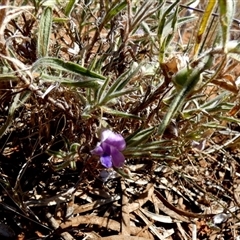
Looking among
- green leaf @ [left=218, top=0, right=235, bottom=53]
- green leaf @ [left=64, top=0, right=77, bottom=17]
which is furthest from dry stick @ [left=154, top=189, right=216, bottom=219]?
green leaf @ [left=218, top=0, right=235, bottom=53]

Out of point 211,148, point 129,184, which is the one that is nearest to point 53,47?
point 129,184

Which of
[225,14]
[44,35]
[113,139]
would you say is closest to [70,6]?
[44,35]

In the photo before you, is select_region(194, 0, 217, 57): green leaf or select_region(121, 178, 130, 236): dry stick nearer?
select_region(194, 0, 217, 57): green leaf

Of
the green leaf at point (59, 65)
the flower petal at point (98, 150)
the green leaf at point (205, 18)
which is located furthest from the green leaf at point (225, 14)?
the flower petal at point (98, 150)

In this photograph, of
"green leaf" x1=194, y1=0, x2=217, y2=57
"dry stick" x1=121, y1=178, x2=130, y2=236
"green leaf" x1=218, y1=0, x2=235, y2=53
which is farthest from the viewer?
"dry stick" x1=121, y1=178, x2=130, y2=236

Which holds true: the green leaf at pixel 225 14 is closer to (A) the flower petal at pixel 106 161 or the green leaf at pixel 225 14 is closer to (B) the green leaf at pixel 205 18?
(B) the green leaf at pixel 205 18

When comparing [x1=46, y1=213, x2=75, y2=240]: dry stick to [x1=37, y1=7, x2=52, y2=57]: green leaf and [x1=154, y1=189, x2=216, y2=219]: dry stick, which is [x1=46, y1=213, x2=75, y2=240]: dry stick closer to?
[x1=154, y1=189, x2=216, y2=219]: dry stick

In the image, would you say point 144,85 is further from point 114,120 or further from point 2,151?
point 2,151

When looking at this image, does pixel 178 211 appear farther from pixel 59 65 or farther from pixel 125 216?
pixel 59 65
